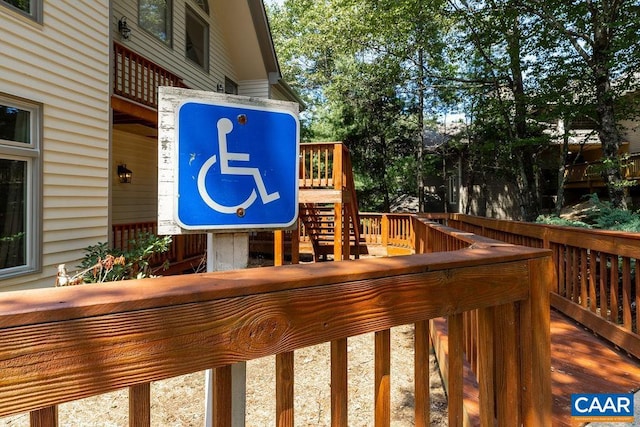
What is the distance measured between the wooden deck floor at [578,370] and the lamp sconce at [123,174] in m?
6.74

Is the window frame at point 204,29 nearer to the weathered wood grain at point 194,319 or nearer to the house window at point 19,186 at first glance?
the house window at point 19,186

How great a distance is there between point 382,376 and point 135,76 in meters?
7.06

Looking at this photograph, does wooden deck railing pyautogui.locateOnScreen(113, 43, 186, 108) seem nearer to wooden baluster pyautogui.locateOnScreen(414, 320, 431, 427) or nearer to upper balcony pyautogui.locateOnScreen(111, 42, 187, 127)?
upper balcony pyautogui.locateOnScreen(111, 42, 187, 127)

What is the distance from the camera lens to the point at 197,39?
9273mm

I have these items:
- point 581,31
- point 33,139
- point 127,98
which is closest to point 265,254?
point 127,98

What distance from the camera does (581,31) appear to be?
30.6 feet

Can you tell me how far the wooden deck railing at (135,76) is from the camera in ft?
20.3

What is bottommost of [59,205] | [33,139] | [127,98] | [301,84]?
[59,205]

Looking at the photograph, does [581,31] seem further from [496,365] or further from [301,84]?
[301,84]

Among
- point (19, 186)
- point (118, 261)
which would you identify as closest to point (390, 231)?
point (118, 261)

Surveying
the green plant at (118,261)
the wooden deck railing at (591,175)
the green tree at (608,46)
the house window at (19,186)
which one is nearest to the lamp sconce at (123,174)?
the green plant at (118,261)

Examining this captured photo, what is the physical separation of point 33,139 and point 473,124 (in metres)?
15.9

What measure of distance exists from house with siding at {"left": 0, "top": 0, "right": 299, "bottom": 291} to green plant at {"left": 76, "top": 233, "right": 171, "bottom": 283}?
0.26m

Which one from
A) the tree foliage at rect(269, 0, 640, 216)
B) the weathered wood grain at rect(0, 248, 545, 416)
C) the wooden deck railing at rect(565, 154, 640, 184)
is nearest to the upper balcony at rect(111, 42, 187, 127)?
the weathered wood grain at rect(0, 248, 545, 416)
